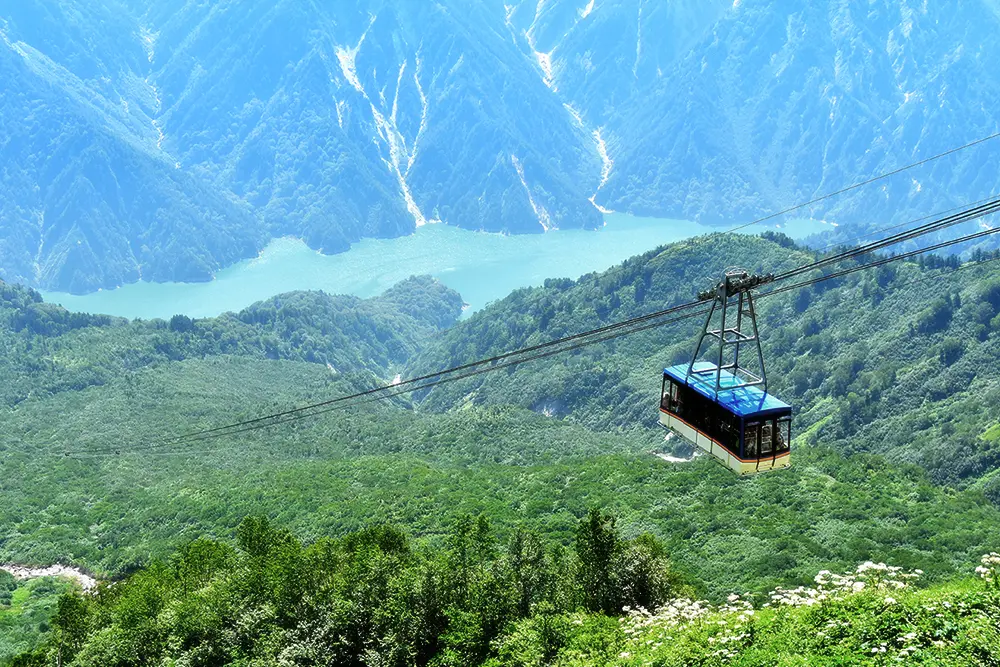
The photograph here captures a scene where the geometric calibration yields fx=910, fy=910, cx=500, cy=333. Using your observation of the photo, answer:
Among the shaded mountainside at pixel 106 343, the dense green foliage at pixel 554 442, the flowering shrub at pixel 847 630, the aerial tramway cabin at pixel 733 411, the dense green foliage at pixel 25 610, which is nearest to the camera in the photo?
the flowering shrub at pixel 847 630

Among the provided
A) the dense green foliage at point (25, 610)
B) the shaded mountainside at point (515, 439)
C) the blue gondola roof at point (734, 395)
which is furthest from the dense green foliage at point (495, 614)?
the dense green foliage at point (25, 610)

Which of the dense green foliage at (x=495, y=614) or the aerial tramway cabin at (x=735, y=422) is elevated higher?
the aerial tramway cabin at (x=735, y=422)

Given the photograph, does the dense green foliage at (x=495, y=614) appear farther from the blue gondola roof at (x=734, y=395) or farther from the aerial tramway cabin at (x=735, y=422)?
the blue gondola roof at (x=734, y=395)

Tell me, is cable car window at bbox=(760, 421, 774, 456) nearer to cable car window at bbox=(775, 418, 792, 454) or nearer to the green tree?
cable car window at bbox=(775, 418, 792, 454)

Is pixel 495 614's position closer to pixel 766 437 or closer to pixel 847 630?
pixel 766 437

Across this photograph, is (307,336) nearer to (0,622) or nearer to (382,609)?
(0,622)

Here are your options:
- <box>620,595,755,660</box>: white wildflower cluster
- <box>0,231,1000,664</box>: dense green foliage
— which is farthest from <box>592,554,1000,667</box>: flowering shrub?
<box>0,231,1000,664</box>: dense green foliage

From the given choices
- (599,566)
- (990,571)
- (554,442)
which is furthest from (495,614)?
(554,442)
